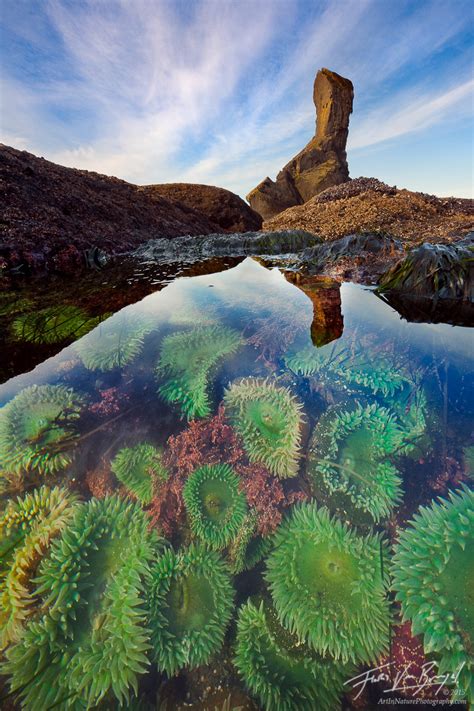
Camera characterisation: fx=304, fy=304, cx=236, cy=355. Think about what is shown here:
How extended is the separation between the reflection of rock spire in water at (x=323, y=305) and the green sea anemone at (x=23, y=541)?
1667mm

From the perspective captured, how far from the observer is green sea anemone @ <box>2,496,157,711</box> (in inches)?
32.0

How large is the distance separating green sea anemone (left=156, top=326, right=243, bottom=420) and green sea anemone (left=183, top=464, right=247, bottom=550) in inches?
12.7

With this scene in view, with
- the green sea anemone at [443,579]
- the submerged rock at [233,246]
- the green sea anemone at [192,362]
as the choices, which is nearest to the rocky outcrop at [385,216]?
the submerged rock at [233,246]

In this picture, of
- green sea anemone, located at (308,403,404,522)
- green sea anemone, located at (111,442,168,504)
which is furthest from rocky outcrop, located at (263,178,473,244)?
green sea anemone, located at (111,442,168,504)

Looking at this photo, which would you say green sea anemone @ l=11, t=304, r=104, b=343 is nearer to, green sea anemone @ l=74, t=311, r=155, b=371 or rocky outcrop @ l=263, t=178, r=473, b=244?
green sea anemone @ l=74, t=311, r=155, b=371

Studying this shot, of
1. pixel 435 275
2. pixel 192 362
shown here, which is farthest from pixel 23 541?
pixel 435 275

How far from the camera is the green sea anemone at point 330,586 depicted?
0.88 m

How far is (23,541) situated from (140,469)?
1.43ft

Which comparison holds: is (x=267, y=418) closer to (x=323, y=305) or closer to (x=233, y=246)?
(x=323, y=305)

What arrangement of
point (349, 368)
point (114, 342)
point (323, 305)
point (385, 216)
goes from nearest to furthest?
point (349, 368) < point (114, 342) < point (323, 305) < point (385, 216)

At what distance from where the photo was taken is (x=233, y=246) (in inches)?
309

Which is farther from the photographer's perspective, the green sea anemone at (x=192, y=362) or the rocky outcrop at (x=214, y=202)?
the rocky outcrop at (x=214, y=202)

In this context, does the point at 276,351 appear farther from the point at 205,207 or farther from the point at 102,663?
the point at 205,207

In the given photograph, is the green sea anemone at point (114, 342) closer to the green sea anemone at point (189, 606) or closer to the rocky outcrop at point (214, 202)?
the green sea anemone at point (189, 606)
